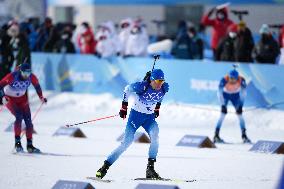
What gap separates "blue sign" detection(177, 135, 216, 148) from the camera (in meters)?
19.4

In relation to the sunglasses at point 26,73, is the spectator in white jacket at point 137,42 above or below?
below

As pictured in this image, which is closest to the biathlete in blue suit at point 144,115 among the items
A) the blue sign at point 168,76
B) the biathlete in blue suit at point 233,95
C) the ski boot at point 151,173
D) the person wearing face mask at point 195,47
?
the ski boot at point 151,173

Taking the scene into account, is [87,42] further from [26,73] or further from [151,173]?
[151,173]

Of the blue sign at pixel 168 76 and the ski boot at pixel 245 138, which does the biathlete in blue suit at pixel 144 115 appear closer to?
the ski boot at pixel 245 138

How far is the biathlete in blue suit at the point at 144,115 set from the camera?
1486cm

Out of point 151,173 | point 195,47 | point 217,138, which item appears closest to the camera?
point 151,173

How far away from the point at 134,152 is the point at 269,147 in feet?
8.41

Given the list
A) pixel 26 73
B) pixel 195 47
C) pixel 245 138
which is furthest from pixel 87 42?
pixel 26 73

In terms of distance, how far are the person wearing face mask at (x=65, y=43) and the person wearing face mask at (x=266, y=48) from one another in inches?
259

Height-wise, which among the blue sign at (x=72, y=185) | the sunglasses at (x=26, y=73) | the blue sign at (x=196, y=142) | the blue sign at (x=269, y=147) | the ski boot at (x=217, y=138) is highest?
the sunglasses at (x=26, y=73)

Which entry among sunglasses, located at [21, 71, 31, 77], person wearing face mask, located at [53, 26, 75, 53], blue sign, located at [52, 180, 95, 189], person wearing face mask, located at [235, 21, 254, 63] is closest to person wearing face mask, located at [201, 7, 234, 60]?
person wearing face mask, located at [235, 21, 254, 63]

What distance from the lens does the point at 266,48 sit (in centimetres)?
2309

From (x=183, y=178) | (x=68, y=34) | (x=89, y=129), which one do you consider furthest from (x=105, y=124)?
(x=183, y=178)

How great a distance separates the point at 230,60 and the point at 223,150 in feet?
17.6
